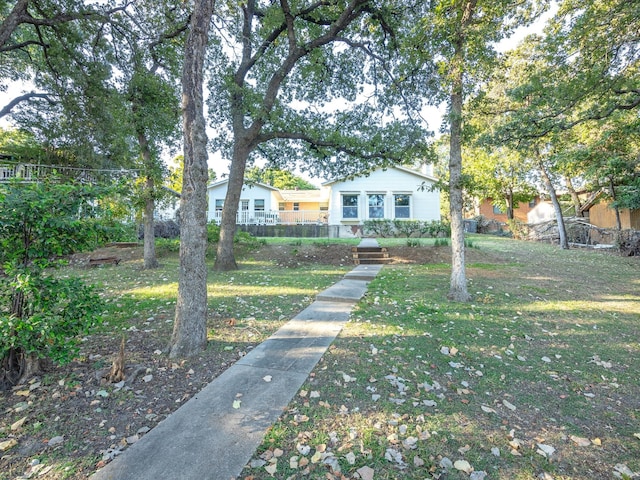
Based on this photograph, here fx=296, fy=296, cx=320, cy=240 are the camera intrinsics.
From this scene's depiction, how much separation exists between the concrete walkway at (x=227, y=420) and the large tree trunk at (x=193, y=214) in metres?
0.78

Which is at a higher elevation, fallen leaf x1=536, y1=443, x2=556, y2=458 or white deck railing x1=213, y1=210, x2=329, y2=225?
white deck railing x1=213, y1=210, x2=329, y2=225

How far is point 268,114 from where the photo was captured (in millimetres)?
8688

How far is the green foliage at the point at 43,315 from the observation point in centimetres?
247

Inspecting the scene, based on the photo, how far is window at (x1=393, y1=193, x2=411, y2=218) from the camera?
21.3 meters

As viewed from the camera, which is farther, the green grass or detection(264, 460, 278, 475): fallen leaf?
the green grass

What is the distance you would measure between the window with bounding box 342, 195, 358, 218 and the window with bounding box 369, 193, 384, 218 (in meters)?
1.09

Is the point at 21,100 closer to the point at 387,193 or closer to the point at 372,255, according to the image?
the point at 372,255

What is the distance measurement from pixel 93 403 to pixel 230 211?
23.7 feet

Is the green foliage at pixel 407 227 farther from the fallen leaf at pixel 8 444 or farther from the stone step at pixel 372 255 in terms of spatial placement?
the fallen leaf at pixel 8 444

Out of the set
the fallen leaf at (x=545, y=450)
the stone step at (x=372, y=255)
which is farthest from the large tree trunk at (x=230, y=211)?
the fallen leaf at (x=545, y=450)

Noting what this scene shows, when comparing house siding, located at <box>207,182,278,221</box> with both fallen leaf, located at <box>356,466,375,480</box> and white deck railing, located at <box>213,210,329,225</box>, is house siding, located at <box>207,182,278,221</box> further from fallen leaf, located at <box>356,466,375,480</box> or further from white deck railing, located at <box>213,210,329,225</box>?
fallen leaf, located at <box>356,466,375,480</box>

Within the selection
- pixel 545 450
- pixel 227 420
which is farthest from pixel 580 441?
pixel 227 420

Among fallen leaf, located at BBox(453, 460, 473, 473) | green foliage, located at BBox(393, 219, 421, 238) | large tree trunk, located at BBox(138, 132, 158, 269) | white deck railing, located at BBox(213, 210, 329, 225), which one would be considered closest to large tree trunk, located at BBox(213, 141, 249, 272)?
large tree trunk, located at BBox(138, 132, 158, 269)

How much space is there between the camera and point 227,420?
7.94ft
